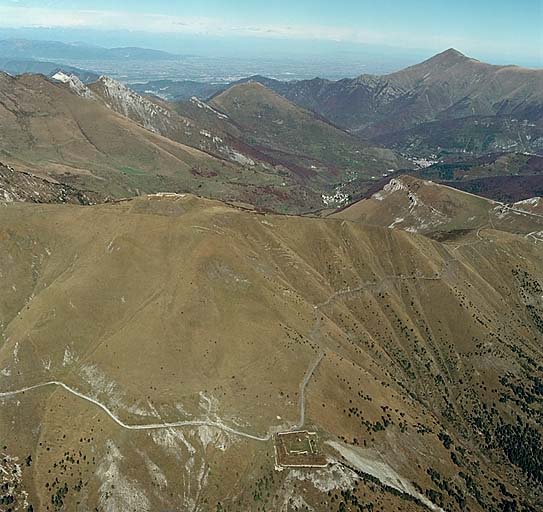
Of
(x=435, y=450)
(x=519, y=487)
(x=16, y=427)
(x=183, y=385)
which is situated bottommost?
(x=519, y=487)

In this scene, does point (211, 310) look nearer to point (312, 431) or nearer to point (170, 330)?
point (170, 330)

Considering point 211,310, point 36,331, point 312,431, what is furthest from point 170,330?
point 312,431

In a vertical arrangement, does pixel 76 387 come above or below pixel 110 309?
below

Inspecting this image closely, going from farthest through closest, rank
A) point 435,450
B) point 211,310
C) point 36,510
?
point 211,310, point 435,450, point 36,510

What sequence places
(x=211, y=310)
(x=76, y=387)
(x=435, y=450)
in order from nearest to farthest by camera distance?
(x=76, y=387) → (x=435, y=450) → (x=211, y=310)

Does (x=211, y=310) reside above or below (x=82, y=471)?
above

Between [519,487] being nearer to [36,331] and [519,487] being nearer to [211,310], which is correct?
[211,310]

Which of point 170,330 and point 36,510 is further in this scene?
point 170,330

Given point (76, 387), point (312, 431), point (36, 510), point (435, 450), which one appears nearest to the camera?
point (36, 510)

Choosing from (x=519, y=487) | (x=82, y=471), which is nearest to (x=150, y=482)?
(x=82, y=471)
